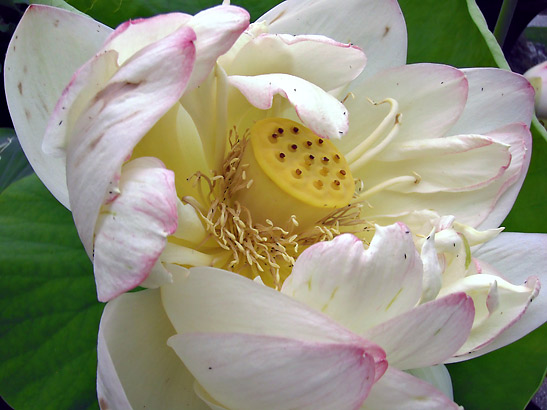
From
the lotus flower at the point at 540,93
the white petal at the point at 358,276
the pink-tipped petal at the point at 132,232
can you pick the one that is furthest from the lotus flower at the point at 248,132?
the lotus flower at the point at 540,93

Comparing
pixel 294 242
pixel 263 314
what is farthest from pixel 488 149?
pixel 263 314

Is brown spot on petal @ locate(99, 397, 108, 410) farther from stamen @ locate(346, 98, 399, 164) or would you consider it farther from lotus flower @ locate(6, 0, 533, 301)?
stamen @ locate(346, 98, 399, 164)

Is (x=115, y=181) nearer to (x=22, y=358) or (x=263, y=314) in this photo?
(x=263, y=314)

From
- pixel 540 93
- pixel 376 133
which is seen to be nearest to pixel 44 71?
pixel 376 133

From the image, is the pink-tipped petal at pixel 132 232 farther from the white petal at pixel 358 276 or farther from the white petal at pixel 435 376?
the white petal at pixel 435 376

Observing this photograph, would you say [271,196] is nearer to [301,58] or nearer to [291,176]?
[291,176]
